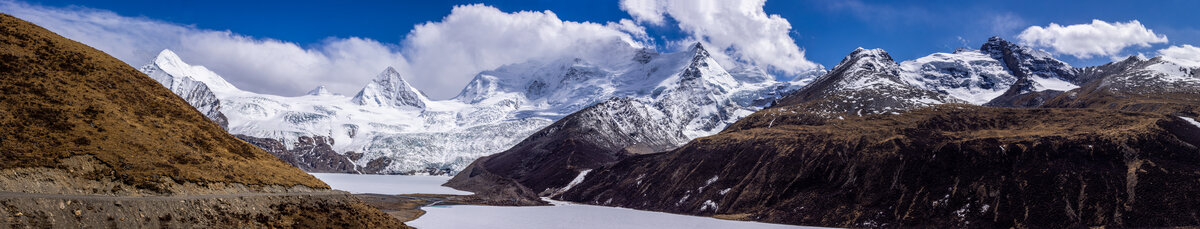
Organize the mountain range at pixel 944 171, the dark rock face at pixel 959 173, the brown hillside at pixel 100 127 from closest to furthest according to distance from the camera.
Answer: the brown hillside at pixel 100 127
the dark rock face at pixel 959 173
the mountain range at pixel 944 171

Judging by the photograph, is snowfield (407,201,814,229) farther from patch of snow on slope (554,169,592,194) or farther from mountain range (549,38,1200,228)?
patch of snow on slope (554,169,592,194)

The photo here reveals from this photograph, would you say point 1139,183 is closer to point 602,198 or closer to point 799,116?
point 799,116

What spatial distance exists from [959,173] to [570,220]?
2130 inches

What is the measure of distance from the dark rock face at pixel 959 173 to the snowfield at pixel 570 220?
22.5ft

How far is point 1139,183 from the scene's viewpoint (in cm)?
7306

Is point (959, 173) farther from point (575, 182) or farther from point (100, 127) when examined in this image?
point (575, 182)

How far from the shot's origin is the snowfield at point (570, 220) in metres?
88.6

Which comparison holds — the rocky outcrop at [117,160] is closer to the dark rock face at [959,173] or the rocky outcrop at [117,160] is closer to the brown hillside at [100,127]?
the brown hillside at [100,127]

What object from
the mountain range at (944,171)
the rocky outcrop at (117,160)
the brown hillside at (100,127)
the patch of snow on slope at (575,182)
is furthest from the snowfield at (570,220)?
the patch of snow on slope at (575,182)

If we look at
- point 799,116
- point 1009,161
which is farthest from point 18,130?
point 799,116

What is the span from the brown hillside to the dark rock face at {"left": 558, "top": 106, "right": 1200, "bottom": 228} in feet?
238

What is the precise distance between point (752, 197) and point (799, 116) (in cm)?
5402

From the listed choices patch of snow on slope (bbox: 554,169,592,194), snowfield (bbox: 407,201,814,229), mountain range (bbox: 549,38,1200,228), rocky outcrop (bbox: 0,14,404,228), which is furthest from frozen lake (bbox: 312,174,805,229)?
patch of snow on slope (bbox: 554,169,592,194)

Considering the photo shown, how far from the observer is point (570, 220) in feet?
328
